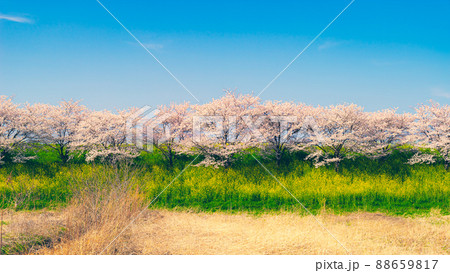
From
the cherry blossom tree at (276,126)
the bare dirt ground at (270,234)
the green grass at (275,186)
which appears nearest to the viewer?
the bare dirt ground at (270,234)

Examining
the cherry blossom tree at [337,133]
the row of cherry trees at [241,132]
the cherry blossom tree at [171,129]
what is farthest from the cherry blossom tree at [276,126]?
the cherry blossom tree at [171,129]

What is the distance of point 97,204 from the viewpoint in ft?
31.9

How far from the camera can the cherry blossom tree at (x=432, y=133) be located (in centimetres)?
2039

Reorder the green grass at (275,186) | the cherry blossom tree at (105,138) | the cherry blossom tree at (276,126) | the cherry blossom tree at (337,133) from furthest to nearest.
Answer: the cherry blossom tree at (105,138) < the cherry blossom tree at (276,126) < the cherry blossom tree at (337,133) < the green grass at (275,186)

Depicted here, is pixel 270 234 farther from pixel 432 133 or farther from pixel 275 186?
pixel 432 133

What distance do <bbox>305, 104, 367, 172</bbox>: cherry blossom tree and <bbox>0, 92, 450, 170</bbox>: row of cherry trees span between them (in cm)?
6

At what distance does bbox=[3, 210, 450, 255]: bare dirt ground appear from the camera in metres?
8.88

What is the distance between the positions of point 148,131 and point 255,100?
23.7ft

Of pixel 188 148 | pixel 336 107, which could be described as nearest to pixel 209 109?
pixel 188 148

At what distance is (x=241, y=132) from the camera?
21.0 meters

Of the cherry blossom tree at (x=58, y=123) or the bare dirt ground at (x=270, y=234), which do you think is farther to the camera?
the cherry blossom tree at (x=58, y=123)

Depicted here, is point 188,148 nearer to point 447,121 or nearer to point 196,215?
point 196,215

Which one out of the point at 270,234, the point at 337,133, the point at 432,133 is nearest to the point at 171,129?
the point at 337,133

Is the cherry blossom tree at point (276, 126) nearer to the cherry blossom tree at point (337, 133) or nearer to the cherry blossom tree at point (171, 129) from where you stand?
the cherry blossom tree at point (337, 133)
